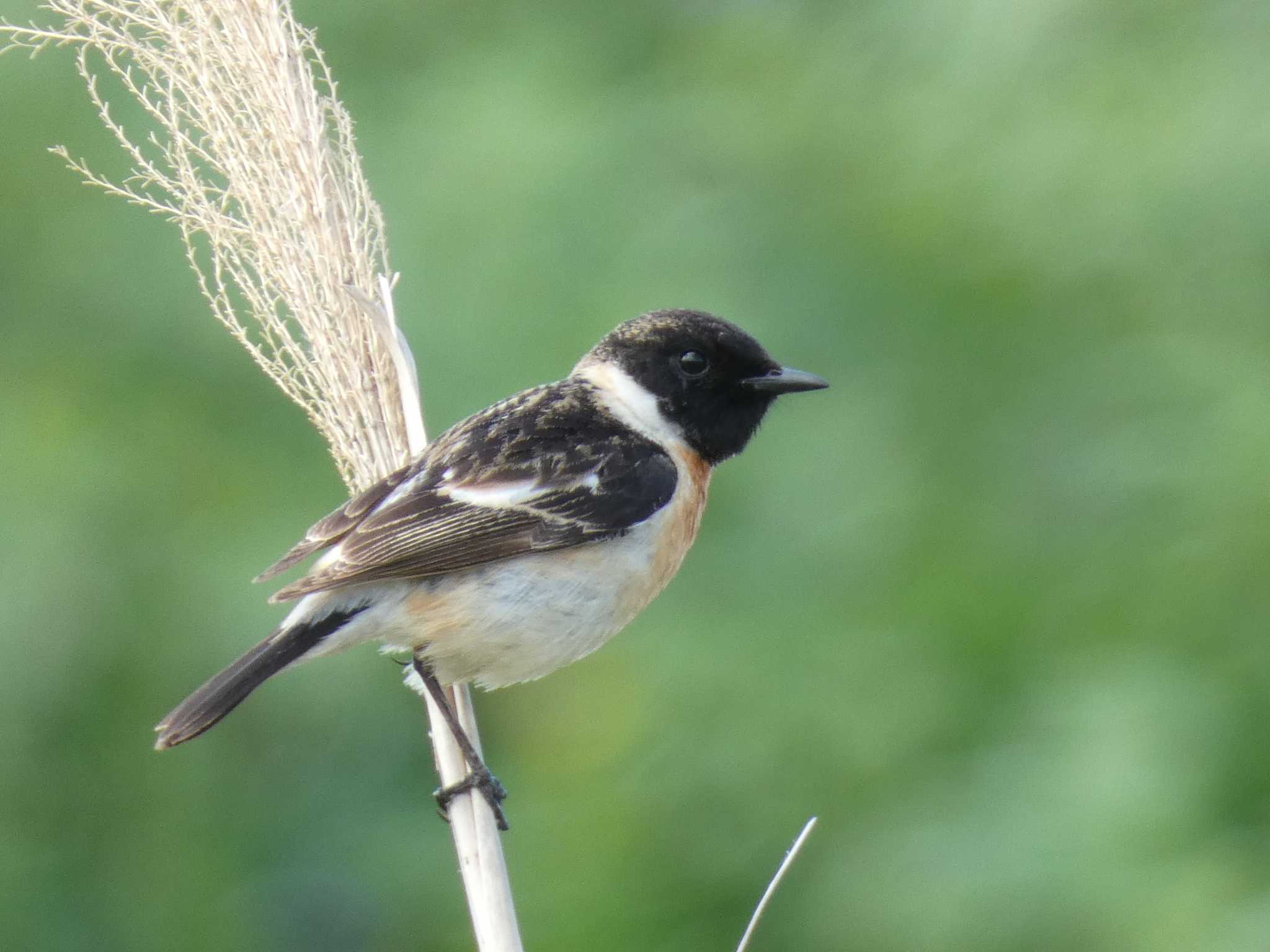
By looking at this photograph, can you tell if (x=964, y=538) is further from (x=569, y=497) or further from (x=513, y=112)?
(x=513, y=112)

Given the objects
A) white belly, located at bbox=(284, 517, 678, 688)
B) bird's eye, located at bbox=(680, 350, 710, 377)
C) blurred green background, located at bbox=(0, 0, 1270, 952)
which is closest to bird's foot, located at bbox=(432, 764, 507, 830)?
white belly, located at bbox=(284, 517, 678, 688)

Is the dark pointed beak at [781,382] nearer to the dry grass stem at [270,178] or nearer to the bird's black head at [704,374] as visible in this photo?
the bird's black head at [704,374]

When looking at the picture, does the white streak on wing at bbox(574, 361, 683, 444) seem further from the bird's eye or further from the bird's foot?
the bird's foot

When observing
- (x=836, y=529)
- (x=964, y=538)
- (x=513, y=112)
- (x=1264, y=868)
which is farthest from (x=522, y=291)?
(x=1264, y=868)

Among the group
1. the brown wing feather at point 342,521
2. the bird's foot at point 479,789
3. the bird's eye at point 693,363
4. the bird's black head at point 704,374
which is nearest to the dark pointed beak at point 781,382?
the bird's black head at point 704,374

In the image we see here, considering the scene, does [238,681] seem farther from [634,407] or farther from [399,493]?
[634,407]

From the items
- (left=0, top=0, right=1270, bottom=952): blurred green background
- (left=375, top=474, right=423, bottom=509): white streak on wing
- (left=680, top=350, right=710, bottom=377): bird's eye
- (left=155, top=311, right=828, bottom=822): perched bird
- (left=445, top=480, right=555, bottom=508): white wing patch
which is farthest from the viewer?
(left=680, top=350, right=710, bottom=377): bird's eye

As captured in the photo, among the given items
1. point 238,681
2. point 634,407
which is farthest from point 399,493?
point 634,407

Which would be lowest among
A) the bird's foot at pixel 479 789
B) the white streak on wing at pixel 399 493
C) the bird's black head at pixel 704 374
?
the bird's foot at pixel 479 789

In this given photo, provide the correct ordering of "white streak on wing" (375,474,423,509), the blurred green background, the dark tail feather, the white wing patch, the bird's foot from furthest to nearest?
the blurred green background, the white wing patch, "white streak on wing" (375,474,423,509), the bird's foot, the dark tail feather
